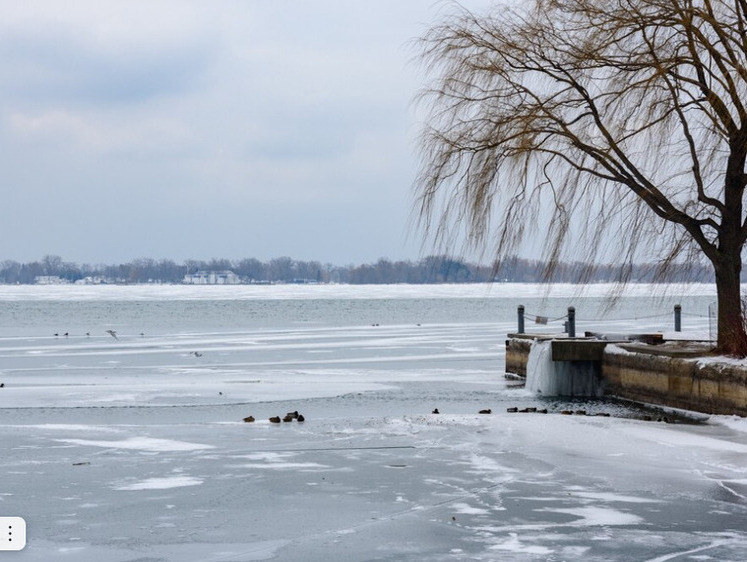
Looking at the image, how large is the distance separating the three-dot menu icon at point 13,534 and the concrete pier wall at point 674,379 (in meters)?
10.7

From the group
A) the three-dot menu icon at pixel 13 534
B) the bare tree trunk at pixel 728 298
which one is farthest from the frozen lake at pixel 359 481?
the bare tree trunk at pixel 728 298

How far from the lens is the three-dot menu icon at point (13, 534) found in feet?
22.4

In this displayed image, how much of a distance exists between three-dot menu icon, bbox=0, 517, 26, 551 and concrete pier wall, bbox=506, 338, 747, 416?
10661 millimetres

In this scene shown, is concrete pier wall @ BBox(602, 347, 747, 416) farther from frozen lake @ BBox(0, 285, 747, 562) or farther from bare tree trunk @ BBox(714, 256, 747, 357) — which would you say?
bare tree trunk @ BBox(714, 256, 747, 357)

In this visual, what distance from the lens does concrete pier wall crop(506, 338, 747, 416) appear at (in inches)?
611

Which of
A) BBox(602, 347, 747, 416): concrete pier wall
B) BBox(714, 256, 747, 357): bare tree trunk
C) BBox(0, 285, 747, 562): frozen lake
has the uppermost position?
BBox(714, 256, 747, 357): bare tree trunk

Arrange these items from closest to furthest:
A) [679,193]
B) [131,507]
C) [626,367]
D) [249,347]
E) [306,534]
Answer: [306,534], [131,507], [679,193], [626,367], [249,347]

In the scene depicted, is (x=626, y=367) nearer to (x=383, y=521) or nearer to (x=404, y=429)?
(x=404, y=429)

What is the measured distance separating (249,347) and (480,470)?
26501mm

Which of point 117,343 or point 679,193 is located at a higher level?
point 679,193

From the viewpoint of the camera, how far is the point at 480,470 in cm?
1001

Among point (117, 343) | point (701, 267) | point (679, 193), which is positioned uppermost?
point (679, 193)

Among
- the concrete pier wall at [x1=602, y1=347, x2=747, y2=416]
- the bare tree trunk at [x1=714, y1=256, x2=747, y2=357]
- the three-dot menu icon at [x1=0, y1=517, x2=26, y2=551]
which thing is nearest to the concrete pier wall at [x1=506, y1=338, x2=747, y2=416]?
the concrete pier wall at [x1=602, y1=347, x2=747, y2=416]

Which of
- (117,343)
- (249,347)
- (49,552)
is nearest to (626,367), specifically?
(49,552)
